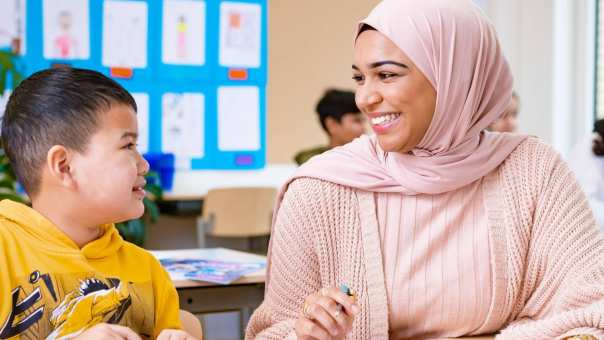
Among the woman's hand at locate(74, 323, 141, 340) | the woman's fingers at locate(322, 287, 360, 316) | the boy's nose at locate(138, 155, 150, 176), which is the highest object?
the boy's nose at locate(138, 155, 150, 176)

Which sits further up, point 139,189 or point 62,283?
point 139,189

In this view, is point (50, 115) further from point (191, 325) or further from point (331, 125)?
point (331, 125)

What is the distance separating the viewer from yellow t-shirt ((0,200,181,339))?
1.17 metres

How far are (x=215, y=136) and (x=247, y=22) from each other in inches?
32.5

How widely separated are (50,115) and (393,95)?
0.62m

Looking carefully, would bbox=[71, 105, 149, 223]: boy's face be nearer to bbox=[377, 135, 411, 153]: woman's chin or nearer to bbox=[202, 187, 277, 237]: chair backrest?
bbox=[377, 135, 411, 153]: woman's chin

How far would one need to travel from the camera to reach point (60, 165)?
1277 millimetres

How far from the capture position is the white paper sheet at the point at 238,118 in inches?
201

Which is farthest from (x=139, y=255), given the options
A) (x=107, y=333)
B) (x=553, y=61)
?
(x=553, y=61)

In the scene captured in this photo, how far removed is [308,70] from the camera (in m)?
5.43

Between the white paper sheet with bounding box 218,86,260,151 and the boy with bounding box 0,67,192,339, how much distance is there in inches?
148

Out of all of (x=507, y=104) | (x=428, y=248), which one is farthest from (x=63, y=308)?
(x=507, y=104)

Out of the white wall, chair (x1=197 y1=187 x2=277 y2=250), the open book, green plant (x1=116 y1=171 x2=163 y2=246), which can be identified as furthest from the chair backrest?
the white wall

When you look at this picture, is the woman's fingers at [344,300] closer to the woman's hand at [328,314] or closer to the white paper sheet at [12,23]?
the woman's hand at [328,314]
